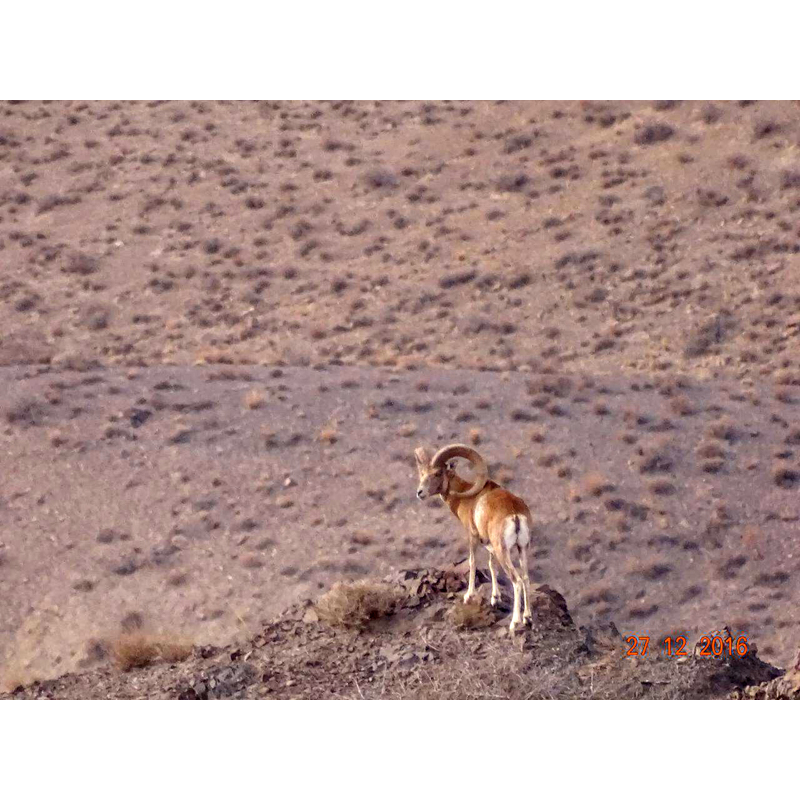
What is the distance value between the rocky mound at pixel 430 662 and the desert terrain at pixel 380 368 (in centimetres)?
7

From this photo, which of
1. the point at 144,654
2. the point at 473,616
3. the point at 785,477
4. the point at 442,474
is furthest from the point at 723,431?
the point at 144,654

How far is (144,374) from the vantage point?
30266 mm

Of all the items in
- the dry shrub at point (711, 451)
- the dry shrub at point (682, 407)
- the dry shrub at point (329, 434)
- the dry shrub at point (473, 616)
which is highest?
the dry shrub at point (329, 434)

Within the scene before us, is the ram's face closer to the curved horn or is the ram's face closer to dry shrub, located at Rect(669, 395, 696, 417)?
the curved horn

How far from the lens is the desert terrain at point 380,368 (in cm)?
2406

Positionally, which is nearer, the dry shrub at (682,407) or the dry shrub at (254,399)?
the dry shrub at (682,407)

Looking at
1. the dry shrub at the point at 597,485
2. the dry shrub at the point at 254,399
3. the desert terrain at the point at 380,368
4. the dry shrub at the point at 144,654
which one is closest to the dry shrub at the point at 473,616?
the desert terrain at the point at 380,368

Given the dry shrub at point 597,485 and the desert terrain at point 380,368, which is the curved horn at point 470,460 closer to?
the desert terrain at point 380,368

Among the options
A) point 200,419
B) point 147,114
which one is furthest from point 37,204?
point 200,419

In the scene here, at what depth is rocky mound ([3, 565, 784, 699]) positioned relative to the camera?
15070 mm

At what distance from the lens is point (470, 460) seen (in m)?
15.6

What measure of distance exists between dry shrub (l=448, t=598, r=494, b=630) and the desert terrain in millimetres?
111

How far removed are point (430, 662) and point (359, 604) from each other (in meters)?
1.15

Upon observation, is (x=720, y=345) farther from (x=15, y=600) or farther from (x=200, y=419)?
(x=15, y=600)
